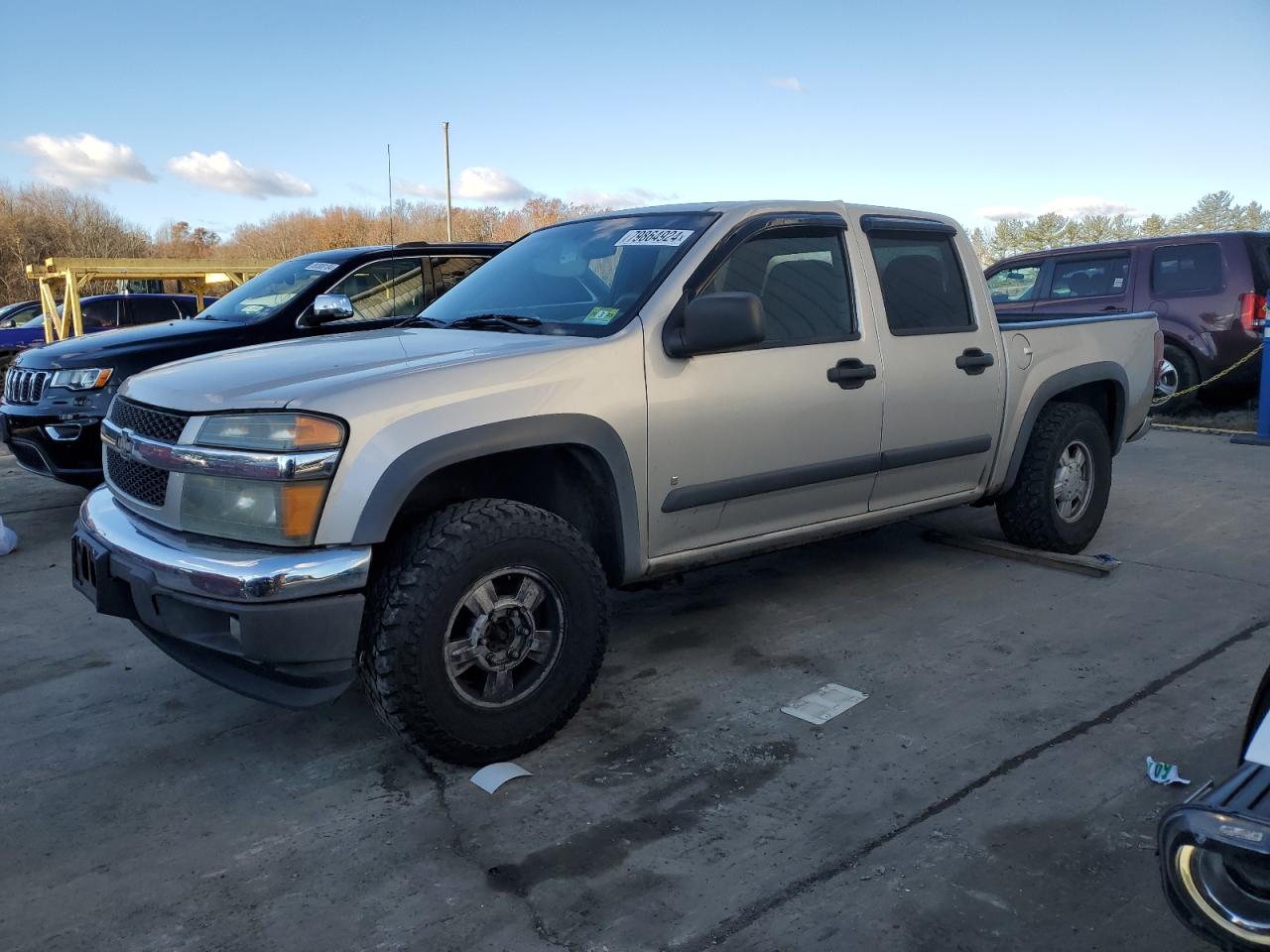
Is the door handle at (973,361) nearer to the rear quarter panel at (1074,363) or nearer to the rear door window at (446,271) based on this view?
the rear quarter panel at (1074,363)

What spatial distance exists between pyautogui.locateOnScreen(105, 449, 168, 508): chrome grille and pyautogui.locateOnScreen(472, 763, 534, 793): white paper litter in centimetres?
128

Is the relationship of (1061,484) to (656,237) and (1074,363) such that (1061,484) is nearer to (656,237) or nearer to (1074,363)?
(1074,363)

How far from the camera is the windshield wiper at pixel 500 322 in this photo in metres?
3.77

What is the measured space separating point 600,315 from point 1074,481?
3016mm

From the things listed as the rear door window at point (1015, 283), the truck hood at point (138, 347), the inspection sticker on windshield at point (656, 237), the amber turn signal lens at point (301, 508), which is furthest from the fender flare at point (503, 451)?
the rear door window at point (1015, 283)

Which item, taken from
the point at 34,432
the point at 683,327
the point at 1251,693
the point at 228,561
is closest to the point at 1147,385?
the point at 1251,693

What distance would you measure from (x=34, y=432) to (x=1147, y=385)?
661 centimetres

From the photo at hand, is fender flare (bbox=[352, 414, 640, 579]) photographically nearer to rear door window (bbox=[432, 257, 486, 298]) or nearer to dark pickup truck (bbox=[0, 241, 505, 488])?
dark pickup truck (bbox=[0, 241, 505, 488])

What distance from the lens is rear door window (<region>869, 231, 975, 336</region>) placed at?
4.40m

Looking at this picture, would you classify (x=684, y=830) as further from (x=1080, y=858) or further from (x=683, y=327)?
(x=683, y=327)

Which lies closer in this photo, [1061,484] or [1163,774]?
[1163,774]

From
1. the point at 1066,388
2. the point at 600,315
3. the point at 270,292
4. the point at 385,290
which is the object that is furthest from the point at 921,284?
the point at 270,292

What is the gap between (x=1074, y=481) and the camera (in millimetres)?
5340

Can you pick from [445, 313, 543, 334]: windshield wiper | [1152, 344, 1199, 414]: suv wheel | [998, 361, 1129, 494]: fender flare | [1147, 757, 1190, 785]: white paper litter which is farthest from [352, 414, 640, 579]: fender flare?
[1152, 344, 1199, 414]: suv wheel
